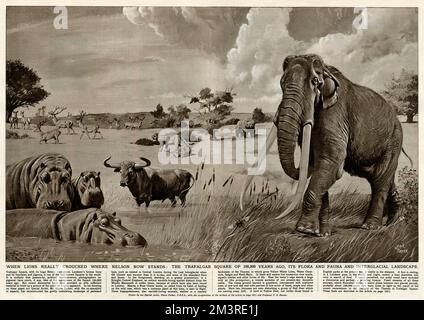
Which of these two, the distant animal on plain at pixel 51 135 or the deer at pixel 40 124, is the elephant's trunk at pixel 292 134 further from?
the deer at pixel 40 124

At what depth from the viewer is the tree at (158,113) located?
19.9 feet

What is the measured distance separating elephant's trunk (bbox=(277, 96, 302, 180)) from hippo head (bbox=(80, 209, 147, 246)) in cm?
160

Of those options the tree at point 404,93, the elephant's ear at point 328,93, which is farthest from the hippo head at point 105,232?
the tree at point 404,93

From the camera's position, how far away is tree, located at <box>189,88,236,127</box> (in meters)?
6.09

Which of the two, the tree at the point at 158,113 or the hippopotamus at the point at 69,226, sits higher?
the tree at the point at 158,113

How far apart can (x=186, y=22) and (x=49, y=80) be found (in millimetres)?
1438

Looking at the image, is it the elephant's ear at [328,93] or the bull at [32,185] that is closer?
the elephant's ear at [328,93]

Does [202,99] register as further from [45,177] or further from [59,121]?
[45,177]

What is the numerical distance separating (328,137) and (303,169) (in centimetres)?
38

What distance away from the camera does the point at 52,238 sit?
19.6 ft

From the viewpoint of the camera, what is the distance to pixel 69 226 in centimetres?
594

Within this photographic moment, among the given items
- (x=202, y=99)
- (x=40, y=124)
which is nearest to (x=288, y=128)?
(x=202, y=99)

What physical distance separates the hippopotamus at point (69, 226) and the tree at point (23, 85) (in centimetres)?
98

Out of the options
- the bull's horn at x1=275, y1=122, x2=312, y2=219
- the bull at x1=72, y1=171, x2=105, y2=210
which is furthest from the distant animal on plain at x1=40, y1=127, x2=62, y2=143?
the bull's horn at x1=275, y1=122, x2=312, y2=219
